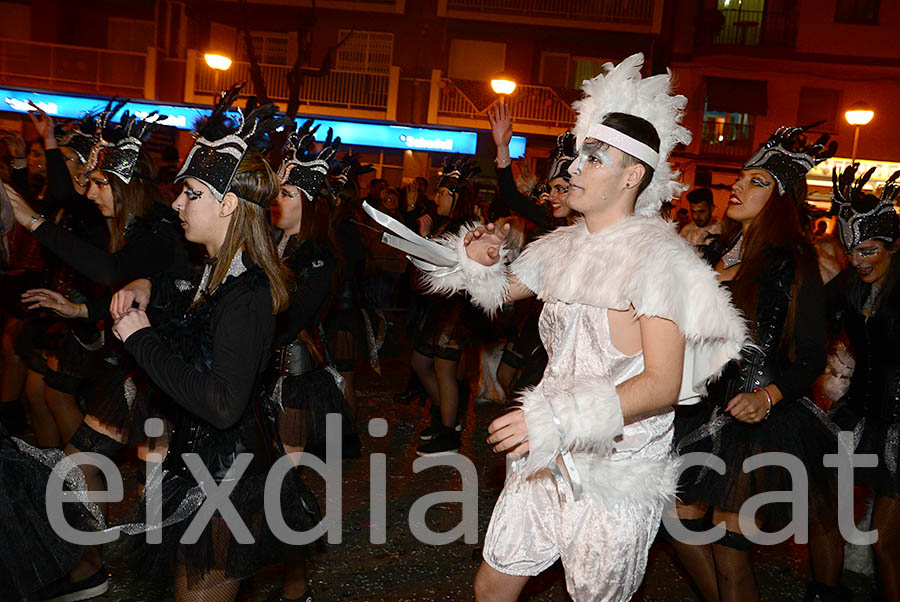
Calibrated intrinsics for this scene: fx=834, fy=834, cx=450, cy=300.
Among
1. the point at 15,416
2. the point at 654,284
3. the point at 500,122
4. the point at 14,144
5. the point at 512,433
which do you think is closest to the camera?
Result: the point at 512,433

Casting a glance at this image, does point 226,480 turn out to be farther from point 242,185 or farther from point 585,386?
point 585,386

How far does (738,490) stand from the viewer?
12.8ft

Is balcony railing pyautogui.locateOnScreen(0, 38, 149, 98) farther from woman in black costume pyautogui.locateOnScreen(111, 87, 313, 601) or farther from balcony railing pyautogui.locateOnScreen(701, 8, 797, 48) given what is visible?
woman in black costume pyautogui.locateOnScreen(111, 87, 313, 601)

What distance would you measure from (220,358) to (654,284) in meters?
1.50

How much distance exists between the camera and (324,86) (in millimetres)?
25531

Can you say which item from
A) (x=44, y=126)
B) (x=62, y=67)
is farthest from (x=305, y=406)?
(x=62, y=67)

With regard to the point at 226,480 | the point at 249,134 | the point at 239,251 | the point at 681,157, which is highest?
the point at 681,157

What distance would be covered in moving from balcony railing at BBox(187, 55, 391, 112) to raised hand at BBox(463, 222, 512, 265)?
22.2 meters

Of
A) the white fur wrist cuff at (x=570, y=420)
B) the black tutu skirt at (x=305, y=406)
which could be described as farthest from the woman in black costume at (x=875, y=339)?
the black tutu skirt at (x=305, y=406)

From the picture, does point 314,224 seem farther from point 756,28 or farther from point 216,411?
point 756,28

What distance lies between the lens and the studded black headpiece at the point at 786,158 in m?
4.29

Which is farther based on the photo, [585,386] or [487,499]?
[487,499]

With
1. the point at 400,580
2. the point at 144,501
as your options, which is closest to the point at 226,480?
the point at 144,501

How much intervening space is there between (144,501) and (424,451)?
13.1ft
